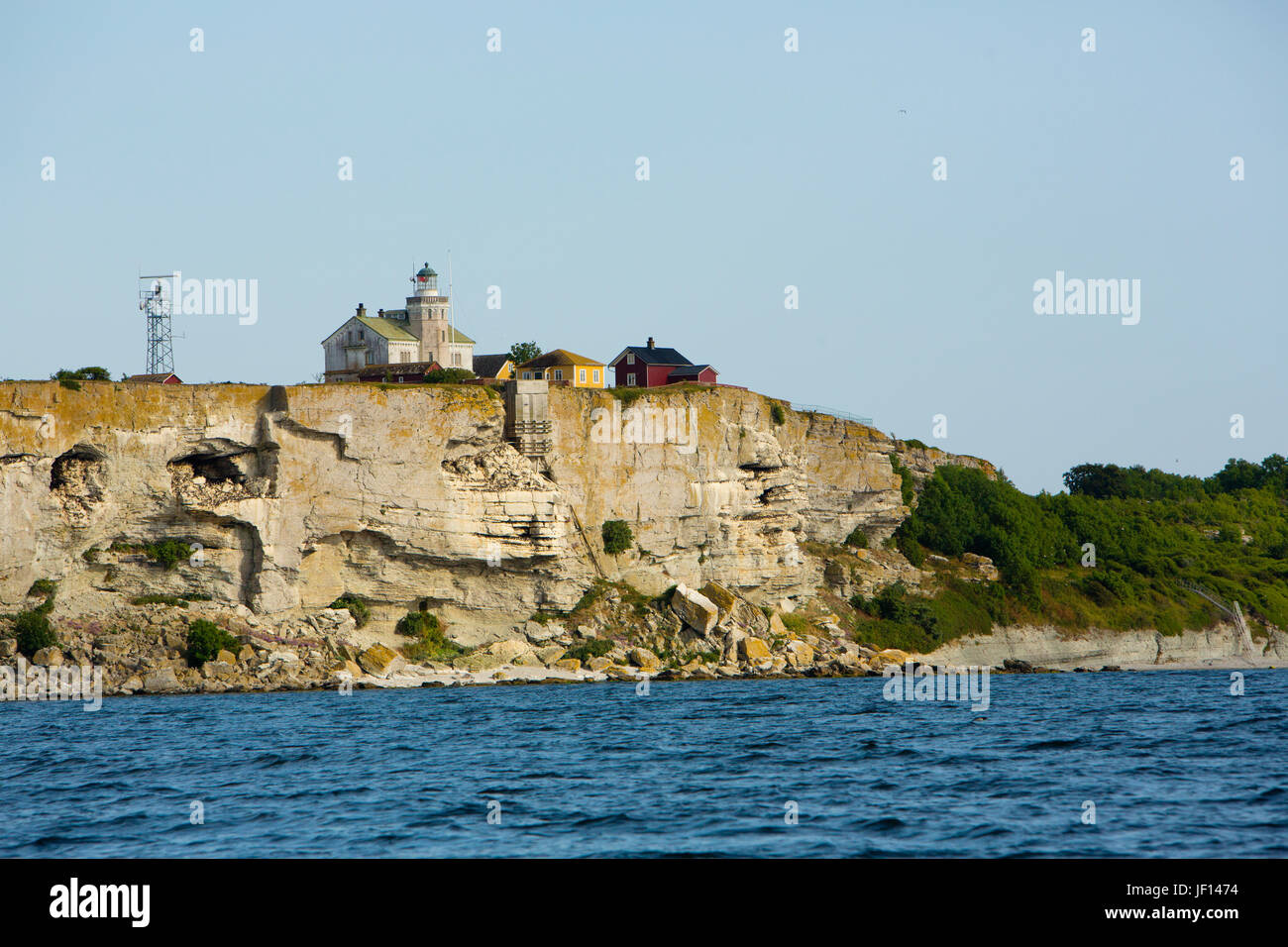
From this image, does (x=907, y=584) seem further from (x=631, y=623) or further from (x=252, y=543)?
(x=252, y=543)

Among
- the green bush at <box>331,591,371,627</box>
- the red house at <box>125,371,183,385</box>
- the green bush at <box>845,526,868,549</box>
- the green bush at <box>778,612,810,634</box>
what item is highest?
the red house at <box>125,371,183,385</box>

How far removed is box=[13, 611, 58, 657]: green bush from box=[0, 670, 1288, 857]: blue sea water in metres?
5.16

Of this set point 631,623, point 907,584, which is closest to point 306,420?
point 631,623

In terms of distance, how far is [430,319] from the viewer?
73.6m

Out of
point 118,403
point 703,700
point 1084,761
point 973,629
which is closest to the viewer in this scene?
point 1084,761

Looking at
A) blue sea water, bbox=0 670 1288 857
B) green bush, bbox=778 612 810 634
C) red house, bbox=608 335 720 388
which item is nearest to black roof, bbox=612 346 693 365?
red house, bbox=608 335 720 388

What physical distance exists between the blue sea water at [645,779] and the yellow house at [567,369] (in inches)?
1187

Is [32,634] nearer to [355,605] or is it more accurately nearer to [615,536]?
[355,605]

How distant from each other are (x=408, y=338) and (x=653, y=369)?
541 inches

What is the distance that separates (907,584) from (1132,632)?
1439cm

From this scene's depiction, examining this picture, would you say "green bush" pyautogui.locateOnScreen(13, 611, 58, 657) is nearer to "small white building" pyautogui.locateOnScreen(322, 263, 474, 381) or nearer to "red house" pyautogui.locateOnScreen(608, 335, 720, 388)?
"small white building" pyautogui.locateOnScreen(322, 263, 474, 381)

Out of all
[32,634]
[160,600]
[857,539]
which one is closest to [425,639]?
[160,600]

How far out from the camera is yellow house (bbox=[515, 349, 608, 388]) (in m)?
71.5

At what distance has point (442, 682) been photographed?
53562 mm
